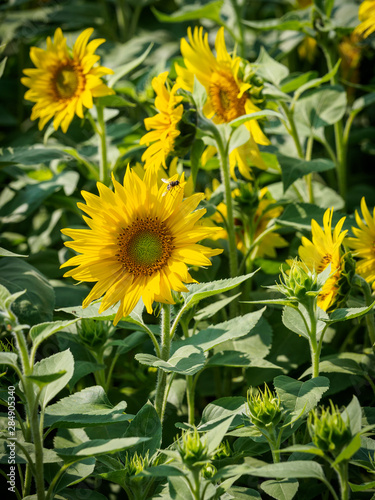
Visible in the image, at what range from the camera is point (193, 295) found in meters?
0.87

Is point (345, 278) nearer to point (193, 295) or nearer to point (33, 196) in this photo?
point (193, 295)

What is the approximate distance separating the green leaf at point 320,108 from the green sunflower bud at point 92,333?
68cm

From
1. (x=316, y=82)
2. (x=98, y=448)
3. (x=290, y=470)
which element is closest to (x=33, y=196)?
(x=316, y=82)

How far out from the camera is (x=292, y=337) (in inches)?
46.2

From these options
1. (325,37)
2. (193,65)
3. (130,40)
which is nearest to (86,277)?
(193,65)

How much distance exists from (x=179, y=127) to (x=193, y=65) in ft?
0.82

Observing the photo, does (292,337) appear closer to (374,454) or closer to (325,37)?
(374,454)

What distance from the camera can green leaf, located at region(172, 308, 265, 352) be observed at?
33.9 inches

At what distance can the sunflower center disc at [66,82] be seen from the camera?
4.15ft

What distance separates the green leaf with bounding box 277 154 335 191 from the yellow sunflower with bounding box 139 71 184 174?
10.2 inches

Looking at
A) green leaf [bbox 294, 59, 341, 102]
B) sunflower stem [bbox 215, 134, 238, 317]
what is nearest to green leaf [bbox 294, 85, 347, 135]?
green leaf [bbox 294, 59, 341, 102]

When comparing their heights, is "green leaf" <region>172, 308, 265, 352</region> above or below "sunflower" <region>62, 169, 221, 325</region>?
below

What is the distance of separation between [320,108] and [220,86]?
0.32 m

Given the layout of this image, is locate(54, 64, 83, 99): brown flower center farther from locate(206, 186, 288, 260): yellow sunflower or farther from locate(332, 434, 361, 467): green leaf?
locate(332, 434, 361, 467): green leaf
